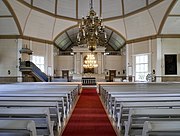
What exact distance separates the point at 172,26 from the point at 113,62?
29.2 feet

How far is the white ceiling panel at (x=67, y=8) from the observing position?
733 inches

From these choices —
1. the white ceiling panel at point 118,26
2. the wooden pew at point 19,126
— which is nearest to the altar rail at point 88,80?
the white ceiling panel at point 118,26

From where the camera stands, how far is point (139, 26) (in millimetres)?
18938

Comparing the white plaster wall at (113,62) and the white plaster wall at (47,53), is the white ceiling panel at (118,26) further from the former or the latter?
the white plaster wall at (47,53)

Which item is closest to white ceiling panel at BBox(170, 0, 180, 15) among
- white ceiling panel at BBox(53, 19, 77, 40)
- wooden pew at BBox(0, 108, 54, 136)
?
white ceiling panel at BBox(53, 19, 77, 40)

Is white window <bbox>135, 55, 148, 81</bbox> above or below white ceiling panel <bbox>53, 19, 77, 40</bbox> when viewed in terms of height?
below

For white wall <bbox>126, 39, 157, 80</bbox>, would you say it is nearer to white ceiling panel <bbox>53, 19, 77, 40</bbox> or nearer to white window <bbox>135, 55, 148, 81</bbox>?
white window <bbox>135, 55, 148, 81</bbox>

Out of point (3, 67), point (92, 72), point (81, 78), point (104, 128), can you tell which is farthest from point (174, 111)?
point (92, 72)

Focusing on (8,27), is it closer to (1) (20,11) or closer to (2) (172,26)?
(1) (20,11)

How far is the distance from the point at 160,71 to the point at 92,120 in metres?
13.6

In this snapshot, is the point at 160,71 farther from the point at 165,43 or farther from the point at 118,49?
the point at 118,49

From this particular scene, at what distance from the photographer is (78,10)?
19.5 meters

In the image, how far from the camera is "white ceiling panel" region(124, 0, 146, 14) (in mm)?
17475

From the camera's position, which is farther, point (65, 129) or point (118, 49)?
point (118, 49)
